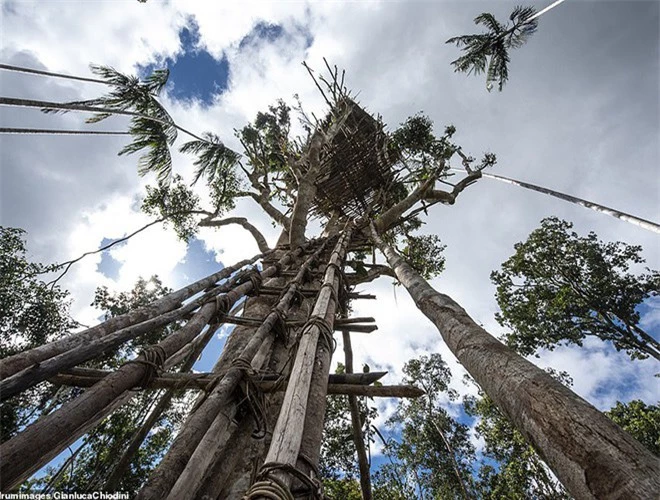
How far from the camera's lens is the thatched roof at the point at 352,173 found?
852 cm

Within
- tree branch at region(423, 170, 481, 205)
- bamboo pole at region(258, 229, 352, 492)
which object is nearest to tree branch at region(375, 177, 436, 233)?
tree branch at region(423, 170, 481, 205)

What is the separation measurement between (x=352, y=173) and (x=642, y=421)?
16143 mm

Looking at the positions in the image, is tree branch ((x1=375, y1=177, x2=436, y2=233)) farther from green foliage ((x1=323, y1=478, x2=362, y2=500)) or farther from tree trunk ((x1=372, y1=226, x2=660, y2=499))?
green foliage ((x1=323, y1=478, x2=362, y2=500))

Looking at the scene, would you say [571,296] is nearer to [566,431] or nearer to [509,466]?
[509,466]

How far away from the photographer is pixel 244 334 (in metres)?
2.87

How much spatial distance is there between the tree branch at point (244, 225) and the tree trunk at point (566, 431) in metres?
4.95

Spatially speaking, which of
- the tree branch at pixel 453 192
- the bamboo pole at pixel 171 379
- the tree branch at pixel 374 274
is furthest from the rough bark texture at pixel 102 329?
the tree branch at pixel 453 192

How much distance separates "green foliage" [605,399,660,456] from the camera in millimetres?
12641

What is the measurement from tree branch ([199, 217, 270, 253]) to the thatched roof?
2365mm

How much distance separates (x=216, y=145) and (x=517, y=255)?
14.9 m

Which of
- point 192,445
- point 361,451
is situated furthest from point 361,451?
point 192,445

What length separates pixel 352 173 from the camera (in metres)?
8.73

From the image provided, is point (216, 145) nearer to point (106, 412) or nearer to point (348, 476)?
point (106, 412)

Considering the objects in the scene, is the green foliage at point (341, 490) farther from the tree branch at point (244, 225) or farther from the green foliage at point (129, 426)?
the tree branch at point (244, 225)
